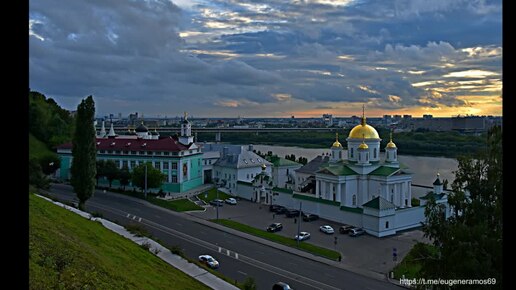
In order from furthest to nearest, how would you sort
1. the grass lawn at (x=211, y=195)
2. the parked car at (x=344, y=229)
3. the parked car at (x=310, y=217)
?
the grass lawn at (x=211, y=195) < the parked car at (x=310, y=217) < the parked car at (x=344, y=229)

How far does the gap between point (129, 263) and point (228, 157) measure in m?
21.5

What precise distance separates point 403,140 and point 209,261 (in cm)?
5219

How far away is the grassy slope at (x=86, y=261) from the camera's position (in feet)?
18.9

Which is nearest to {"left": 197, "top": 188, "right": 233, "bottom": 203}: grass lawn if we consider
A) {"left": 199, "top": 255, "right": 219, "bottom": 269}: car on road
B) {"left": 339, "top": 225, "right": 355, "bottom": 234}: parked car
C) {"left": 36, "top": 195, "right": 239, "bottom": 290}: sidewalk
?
{"left": 339, "top": 225, "right": 355, "bottom": 234}: parked car

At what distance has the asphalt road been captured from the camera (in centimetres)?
1245

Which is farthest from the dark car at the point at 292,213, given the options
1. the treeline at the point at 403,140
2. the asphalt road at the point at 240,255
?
the treeline at the point at 403,140

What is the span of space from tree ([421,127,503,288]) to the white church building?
11.0m

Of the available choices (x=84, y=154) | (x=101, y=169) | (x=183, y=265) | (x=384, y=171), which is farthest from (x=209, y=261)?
(x=101, y=169)

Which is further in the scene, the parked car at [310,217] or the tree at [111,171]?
the tree at [111,171]

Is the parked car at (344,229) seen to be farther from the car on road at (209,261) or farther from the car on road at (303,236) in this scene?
the car on road at (209,261)

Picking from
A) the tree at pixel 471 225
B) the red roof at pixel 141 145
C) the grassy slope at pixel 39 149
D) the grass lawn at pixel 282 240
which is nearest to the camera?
the tree at pixel 471 225

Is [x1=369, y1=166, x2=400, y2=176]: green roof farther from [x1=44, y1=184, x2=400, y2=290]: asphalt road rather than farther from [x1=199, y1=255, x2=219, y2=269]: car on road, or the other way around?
[x1=199, y1=255, x2=219, y2=269]: car on road

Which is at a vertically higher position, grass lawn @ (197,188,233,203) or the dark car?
grass lawn @ (197,188,233,203)

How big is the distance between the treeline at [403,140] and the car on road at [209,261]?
2407 centimetres
